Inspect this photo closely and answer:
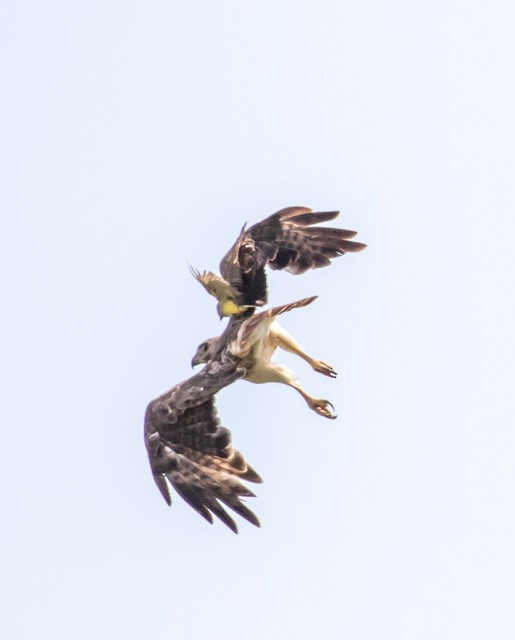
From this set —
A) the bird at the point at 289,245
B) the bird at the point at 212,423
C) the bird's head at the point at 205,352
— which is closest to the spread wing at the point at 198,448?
the bird at the point at 212,423

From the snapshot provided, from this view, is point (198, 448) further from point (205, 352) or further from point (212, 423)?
point (205, 352)

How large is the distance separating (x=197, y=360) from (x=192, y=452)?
83 cm

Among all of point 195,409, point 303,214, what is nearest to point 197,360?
point 195,409

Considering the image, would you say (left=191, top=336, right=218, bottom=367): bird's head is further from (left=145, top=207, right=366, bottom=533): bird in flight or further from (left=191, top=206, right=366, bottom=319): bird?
(left=191, top=206, right=366, bottom=319): bird

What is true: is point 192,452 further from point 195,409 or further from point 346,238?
point 346,238

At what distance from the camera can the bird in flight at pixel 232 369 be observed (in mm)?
15500

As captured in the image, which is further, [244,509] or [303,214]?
[303,214]

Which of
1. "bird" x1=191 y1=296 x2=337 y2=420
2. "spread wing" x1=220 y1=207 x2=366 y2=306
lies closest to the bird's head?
"bird" x1=191 y1=296 x2=337 y2=420

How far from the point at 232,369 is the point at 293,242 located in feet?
4.75

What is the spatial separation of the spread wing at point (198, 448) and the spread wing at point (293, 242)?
1093mm

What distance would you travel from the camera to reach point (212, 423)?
633 inches

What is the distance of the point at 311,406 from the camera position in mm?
15750

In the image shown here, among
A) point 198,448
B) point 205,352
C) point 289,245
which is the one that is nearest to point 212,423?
point 198,448

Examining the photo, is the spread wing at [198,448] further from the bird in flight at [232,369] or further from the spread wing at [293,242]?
the spread wing at [293,242]
